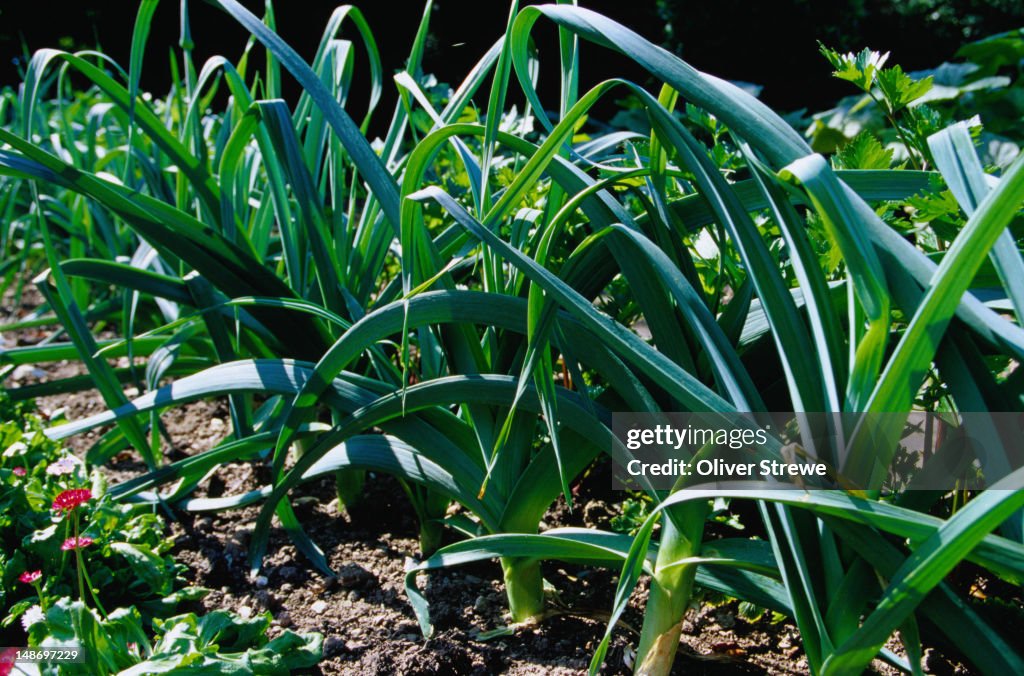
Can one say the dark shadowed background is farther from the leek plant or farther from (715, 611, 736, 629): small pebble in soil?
(715, 611, 736, 629): small pebble in soil

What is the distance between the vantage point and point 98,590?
1.29m

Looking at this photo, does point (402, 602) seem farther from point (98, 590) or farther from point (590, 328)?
point (590, 328)

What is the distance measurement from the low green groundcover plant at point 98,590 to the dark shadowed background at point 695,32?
3388 millimetres

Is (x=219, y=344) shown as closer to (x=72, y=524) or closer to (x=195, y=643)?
(x=72, y=524)

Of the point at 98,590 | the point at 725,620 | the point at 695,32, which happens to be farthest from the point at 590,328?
the point at 695,32

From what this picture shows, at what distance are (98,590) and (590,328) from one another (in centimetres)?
89

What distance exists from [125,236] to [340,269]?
4.75 feet

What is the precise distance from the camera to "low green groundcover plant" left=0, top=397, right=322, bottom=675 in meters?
1.10

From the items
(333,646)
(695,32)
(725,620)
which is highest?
(695,32)

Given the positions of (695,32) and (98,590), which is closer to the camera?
(98,590)

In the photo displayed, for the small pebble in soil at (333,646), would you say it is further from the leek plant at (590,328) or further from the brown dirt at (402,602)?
the leek plant at (590,328)

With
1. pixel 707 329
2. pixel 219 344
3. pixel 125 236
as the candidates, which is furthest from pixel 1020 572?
pixel 125 236

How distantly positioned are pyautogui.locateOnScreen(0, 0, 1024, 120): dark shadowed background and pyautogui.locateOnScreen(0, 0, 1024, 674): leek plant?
3112 mm

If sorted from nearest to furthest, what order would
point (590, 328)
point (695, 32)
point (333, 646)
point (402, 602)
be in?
point (590, 328)
point (333, 646)
point (402, 602)
point (695, 32)
